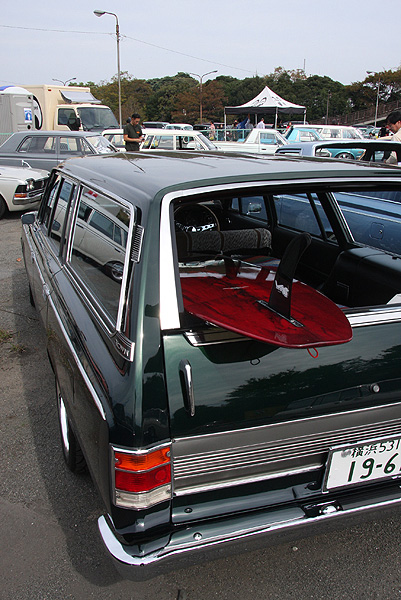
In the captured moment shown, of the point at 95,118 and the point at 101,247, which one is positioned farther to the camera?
the point at 95,118

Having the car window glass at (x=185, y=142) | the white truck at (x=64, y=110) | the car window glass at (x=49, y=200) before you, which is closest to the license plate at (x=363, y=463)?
the car window glass at (x=49, y=200)

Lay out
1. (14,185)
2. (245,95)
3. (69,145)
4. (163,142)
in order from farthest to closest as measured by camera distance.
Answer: (245,95) → (163,142) → (69,145) → (14,185)

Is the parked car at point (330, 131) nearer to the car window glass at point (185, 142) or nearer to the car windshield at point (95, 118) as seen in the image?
the car window glass at point (185, 142)

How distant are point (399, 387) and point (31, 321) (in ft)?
12.5

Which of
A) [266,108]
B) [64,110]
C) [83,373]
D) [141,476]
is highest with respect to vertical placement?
[266,108]

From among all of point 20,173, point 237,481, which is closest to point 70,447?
point 237,481

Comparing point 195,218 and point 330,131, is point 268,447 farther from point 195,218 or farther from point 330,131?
point 330,131

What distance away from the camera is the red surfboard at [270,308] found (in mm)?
1557

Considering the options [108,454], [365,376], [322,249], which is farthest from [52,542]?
[322,249]

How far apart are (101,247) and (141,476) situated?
1.07 meters

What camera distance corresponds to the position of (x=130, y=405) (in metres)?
1.49

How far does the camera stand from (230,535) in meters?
1.60

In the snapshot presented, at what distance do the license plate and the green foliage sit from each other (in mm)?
62529

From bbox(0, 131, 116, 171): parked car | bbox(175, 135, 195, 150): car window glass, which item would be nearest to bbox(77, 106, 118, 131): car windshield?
bbox(175, 135, 195, 150): car window glass
